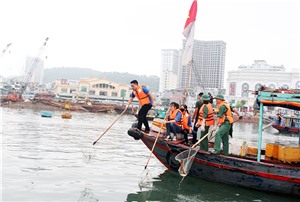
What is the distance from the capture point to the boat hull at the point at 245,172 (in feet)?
26.7

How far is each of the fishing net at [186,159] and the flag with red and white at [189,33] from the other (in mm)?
4456

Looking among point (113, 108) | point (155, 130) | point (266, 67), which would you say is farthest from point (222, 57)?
point (155, 130)

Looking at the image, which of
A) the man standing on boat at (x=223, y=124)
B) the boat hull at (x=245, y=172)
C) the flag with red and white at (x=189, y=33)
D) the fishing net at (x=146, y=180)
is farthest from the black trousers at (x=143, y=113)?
the flag with red and white at (x=189, y=33)

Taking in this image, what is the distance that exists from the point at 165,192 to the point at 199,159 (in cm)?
163

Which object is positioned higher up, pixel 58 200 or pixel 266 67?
pixel 266 67

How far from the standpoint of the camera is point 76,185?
809cm

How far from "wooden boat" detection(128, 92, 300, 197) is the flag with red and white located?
3.83m

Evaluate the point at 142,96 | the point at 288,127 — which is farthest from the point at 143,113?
the point at 288,127

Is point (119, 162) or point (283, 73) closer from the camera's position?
point (119, 162)

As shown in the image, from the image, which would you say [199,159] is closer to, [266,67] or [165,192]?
[165,192]

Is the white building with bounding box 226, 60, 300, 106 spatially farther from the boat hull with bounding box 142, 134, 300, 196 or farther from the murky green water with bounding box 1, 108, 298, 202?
the boat hull with bounding box 142, 134, 300, 196

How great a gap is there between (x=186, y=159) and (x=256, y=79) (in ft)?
353

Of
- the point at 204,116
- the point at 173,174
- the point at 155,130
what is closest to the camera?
the point at 204,116

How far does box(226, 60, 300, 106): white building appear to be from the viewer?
11008cm
